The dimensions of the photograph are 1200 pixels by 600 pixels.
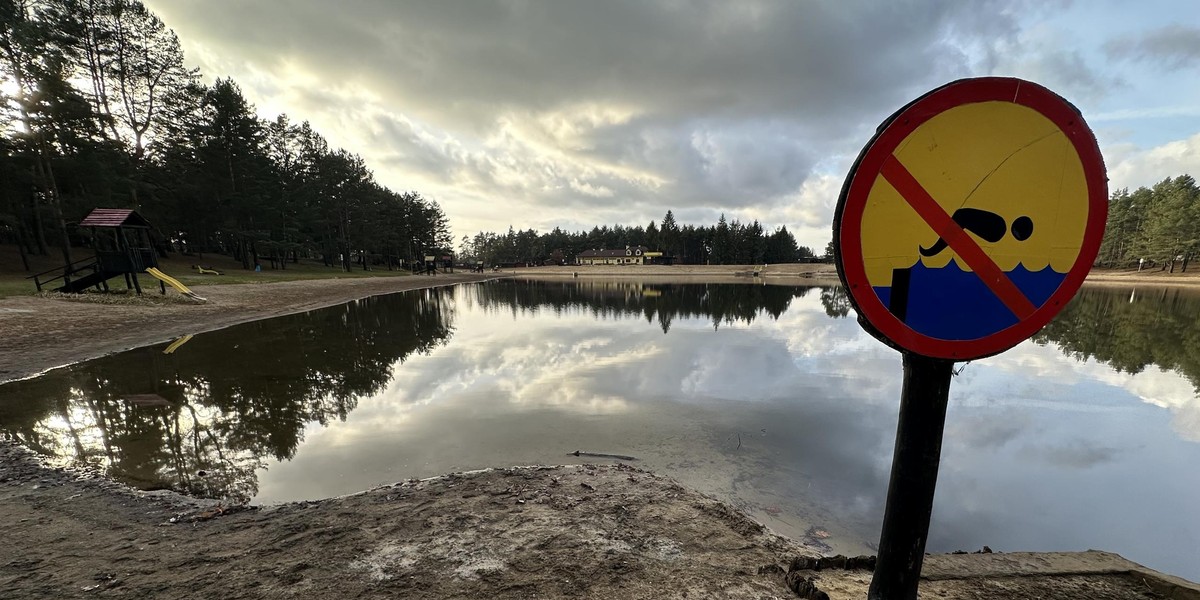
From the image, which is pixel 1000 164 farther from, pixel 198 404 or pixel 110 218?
pixel 110 218

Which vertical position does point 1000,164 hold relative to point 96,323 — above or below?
above

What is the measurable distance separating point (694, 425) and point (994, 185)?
6.39m

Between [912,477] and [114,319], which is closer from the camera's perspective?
[912,477]

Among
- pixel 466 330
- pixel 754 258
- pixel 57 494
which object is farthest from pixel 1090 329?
pixel 754 258

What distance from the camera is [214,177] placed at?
40.5 meters

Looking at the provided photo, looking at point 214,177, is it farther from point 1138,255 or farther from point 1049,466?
point 1138,255

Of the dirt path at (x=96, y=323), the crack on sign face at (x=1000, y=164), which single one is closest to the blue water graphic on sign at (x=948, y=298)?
the crack on sign face at (x=1000, y=164)

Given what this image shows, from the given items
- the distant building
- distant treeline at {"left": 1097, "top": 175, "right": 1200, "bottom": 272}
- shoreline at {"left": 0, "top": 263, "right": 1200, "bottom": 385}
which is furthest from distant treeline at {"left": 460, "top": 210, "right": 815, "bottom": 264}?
shoreline at {"left": 0, "top": 263, "right": 1200, "bottom": 385}

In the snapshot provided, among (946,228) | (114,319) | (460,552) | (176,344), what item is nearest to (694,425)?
(460,552)

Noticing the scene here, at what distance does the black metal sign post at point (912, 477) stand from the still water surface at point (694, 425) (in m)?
2.82

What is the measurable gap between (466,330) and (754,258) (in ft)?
332

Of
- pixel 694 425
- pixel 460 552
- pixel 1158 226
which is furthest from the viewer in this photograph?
pixel 1158 226

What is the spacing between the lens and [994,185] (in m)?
1.48

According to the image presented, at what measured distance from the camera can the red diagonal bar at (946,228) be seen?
153cm
